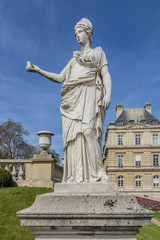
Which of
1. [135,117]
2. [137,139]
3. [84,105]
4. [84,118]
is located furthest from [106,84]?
[135,117]

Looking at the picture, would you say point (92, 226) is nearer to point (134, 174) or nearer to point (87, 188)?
point (87, 188)

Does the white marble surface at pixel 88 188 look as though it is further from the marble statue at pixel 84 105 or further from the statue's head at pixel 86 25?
the statue's head at pixel 86 25

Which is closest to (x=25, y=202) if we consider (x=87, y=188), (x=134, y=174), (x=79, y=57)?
(x=87, y=188)

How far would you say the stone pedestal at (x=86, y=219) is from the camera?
2719 millimetres

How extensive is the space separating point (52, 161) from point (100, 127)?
6784 millimetres

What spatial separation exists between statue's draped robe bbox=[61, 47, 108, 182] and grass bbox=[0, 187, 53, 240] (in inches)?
131

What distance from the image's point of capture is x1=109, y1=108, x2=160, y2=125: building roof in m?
48.6

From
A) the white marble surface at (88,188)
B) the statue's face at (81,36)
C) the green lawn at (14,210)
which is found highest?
the statue's face at (81,36)

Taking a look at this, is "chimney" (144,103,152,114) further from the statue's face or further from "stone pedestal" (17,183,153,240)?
"stone pedestal" (17,183,153,240)

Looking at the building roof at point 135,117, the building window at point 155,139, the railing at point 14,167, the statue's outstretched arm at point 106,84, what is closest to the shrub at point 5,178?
the railing at point 14,167

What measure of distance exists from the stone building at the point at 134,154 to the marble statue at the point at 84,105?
43304 millimetres

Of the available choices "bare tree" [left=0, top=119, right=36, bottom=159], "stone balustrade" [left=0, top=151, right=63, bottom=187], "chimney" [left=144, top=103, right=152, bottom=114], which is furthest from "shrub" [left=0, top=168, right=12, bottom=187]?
"chimney" [left=144, top=103, right=152, bottom=114]

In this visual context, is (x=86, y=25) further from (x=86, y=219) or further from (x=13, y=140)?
(x=13, y=140)

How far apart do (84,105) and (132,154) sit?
4506cm
